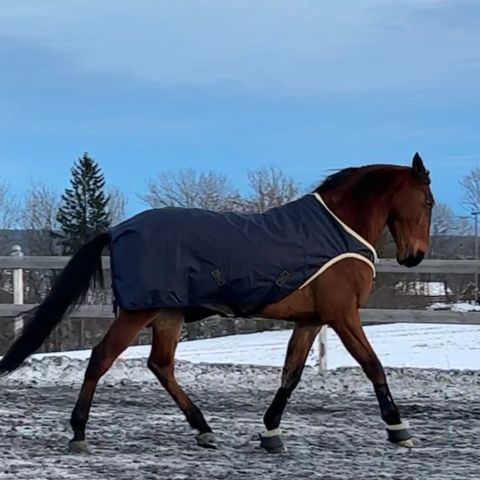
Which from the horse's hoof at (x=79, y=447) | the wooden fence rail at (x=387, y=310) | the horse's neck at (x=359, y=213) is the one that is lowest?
the horse's hoof at (x=79, y=447)

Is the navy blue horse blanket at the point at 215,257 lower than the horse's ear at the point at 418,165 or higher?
lower

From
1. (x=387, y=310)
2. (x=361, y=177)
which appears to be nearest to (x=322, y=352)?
(x=387, y=310)

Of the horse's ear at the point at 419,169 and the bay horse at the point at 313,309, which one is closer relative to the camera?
the bay horse at the point at 313,309

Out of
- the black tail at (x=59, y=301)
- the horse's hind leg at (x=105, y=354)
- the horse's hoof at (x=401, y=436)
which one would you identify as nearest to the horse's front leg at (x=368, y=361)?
the horse's hoof at (x=401, y=436)

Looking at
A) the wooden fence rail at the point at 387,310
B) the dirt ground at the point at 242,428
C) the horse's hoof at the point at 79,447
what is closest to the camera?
the dirt ground at the point at 242,428

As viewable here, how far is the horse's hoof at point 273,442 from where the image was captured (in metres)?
5.55

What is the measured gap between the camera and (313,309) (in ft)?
18.6

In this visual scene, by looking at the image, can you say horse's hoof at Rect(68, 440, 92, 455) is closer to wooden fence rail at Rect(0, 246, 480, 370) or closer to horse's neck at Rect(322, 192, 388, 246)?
horse's neck at Rect(322, 192, 388, 246)

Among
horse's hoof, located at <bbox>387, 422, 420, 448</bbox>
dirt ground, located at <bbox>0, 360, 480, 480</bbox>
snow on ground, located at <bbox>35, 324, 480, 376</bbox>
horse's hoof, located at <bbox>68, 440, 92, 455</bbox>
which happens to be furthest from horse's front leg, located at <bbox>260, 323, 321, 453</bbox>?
snow on ground, located at <bbox>35, 324, 480, 376</bbox>

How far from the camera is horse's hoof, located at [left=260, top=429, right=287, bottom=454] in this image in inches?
218

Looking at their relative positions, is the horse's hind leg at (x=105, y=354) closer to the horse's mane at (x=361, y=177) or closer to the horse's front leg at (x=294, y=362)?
the horse's front leg at (x=294, y=362)

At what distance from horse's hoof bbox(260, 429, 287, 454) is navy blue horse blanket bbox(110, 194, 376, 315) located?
29.9 inches

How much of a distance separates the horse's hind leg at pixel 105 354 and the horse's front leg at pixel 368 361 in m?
1.17

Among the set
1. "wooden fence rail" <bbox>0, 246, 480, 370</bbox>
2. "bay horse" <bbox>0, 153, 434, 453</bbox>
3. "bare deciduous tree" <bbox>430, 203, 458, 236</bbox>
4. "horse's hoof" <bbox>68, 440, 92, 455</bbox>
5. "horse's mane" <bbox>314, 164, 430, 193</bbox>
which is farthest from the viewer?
"bare deciduous tree" <bbox>430, 203, 458, 236</bbox>
